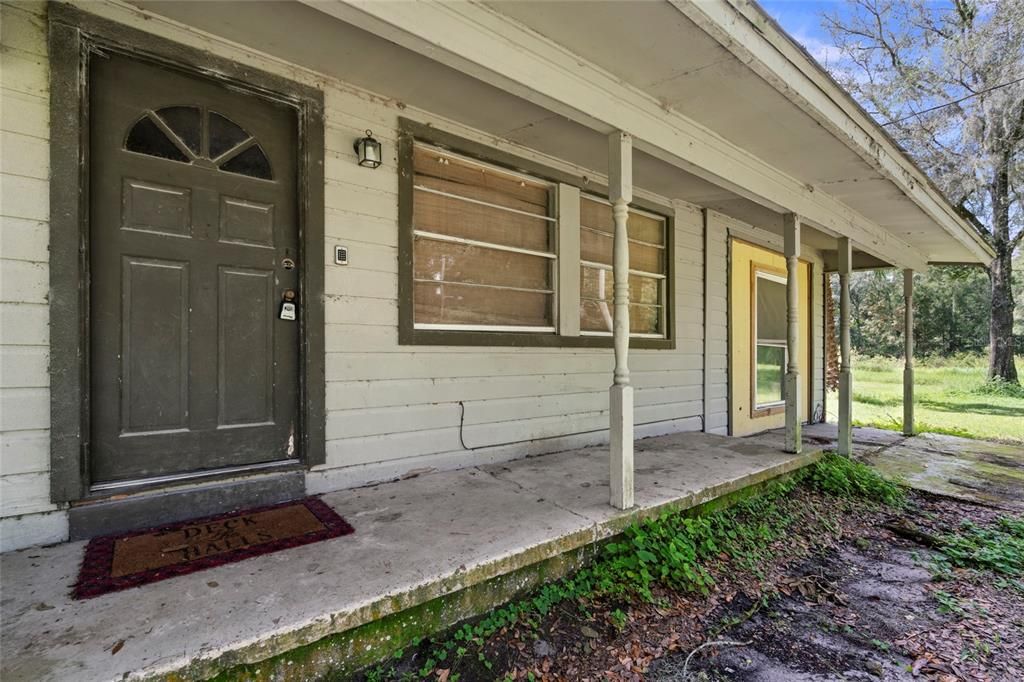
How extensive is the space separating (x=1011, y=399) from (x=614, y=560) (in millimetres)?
14199

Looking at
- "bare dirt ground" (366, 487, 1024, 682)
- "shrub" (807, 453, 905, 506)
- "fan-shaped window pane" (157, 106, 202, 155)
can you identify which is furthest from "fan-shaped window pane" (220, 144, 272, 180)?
"shrub" (807, 453, 905, 506)

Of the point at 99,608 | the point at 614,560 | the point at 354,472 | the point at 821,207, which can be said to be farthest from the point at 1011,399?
the point at 99,608

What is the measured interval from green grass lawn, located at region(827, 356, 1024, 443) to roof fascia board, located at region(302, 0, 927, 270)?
564 cm

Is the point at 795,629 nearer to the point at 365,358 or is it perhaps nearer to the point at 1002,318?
the point at 365,358

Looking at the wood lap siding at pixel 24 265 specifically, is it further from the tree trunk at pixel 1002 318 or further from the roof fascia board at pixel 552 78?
the tree trunk at pixel 1002 318

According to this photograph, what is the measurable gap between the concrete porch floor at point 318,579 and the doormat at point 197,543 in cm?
6

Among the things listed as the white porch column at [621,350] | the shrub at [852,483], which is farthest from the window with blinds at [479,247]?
the shrub at [852,483]

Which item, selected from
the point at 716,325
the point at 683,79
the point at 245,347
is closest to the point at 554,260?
the point at 683,79

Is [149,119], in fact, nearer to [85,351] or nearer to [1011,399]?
[85,351]

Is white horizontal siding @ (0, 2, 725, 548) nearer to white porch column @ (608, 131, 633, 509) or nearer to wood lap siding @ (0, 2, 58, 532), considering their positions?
wood lap siding @ (0, 2, 58, 532)

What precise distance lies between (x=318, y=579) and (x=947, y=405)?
13.6 meters

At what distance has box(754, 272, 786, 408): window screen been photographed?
19.2ft

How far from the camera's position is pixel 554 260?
375 cm

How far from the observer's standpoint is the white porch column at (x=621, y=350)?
2529 mm
